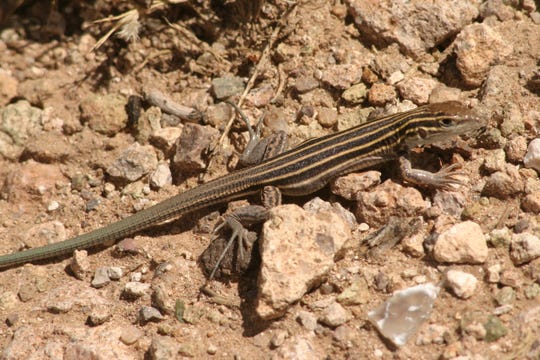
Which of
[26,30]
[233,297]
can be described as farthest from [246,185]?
[26,30]

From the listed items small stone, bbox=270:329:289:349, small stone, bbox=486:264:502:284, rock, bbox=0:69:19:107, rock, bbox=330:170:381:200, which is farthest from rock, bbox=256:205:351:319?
rock, bbox=0:69:19:107

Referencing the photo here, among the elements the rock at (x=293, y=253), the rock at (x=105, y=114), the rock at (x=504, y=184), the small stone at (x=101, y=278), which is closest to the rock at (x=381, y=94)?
the rock at (x=504, y=184)

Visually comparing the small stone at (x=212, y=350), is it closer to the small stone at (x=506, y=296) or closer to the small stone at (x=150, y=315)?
the small stone at (x=150, y=315)

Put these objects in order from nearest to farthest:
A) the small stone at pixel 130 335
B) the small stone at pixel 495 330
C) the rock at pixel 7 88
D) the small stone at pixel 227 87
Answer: the small stone at pixel 495 330 → the small stone at pixel 130 335 → the small stone at pixel 227 87 → the rock at pixel 7 88

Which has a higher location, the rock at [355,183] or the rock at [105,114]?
the rock at [355,183]

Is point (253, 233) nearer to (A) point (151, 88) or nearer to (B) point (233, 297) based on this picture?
(B) point (233, 297)

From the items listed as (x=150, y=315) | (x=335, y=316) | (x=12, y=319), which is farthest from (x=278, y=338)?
(x=12, y=319)
